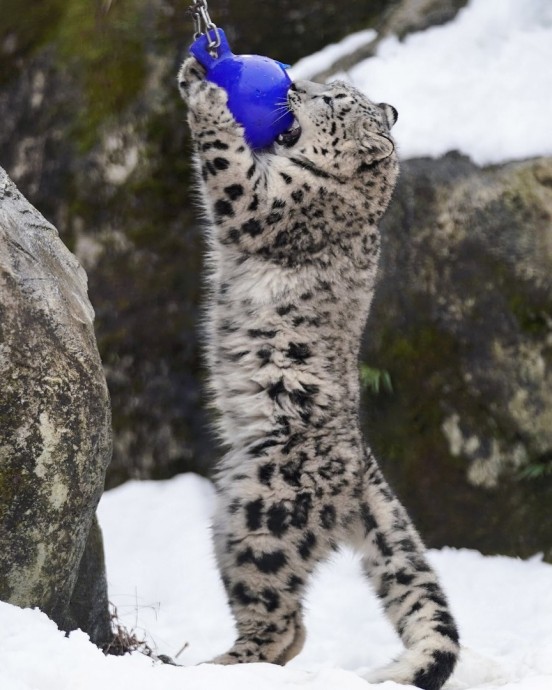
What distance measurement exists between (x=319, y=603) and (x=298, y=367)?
2.02 meters

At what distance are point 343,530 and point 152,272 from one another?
305 cm

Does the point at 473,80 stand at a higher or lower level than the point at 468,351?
higher

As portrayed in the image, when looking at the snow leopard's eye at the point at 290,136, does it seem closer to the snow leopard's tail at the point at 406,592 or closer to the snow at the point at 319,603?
the snow leopard's tail at the point at 406,592

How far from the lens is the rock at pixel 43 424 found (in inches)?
144

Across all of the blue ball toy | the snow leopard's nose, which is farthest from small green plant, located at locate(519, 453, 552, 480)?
the blue ball toy

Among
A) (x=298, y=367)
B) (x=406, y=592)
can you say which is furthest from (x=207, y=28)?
(x=406, y=592)

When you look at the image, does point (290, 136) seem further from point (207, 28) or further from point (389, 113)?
point (207, 28)

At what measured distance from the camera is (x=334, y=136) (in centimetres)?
523

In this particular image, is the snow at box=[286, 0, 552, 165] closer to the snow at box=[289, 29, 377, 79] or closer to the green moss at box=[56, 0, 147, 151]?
the snow at box=[289, 29, 377, 79]

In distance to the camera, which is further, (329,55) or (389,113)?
(329,55)

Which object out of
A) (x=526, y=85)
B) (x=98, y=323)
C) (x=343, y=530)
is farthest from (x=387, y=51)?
(x=343, y=530)

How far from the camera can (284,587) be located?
452 centimetres

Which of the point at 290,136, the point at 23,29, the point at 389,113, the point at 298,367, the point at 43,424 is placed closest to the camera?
the point at 43,424

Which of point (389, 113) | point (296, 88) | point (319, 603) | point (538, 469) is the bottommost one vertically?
point (319, 603)
